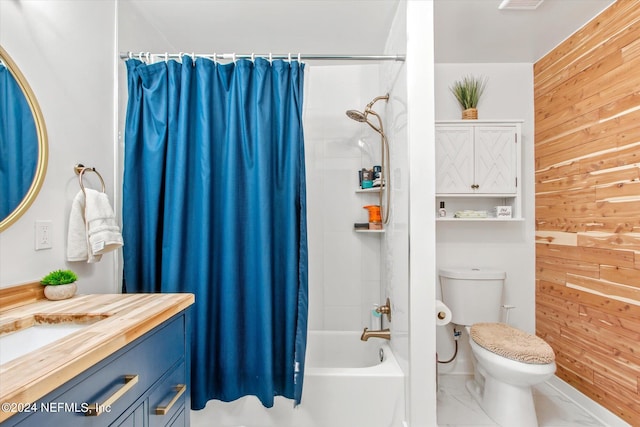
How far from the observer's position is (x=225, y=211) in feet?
5.00

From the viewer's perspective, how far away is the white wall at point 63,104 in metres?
1.12

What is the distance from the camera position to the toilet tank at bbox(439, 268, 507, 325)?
7.45 feet

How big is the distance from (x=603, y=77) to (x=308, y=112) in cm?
187

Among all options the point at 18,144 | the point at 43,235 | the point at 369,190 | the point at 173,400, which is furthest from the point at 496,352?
the point at 18,144

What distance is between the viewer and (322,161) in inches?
95.8

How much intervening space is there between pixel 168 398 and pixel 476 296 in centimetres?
204

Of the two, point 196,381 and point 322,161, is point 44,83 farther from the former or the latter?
point 322,161

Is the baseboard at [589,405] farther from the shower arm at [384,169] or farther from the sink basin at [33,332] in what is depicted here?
the sink basin at [33,332]

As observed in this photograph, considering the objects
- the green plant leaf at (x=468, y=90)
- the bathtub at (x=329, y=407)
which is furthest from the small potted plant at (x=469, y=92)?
the bathtub at (x=329, y=407)

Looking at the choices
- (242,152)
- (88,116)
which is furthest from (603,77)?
(88,116)

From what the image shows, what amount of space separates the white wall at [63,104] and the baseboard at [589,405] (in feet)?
9.25

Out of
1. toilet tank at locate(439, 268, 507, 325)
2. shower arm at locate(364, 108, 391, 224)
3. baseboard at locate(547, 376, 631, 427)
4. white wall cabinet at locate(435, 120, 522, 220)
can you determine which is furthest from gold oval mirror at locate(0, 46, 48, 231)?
baseboard at locate(547, 376, 631, 427)

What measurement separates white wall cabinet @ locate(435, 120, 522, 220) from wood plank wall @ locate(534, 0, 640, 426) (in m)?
0.27

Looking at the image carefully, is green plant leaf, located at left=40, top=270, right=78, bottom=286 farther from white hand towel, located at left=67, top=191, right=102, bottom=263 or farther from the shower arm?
the shower arm
